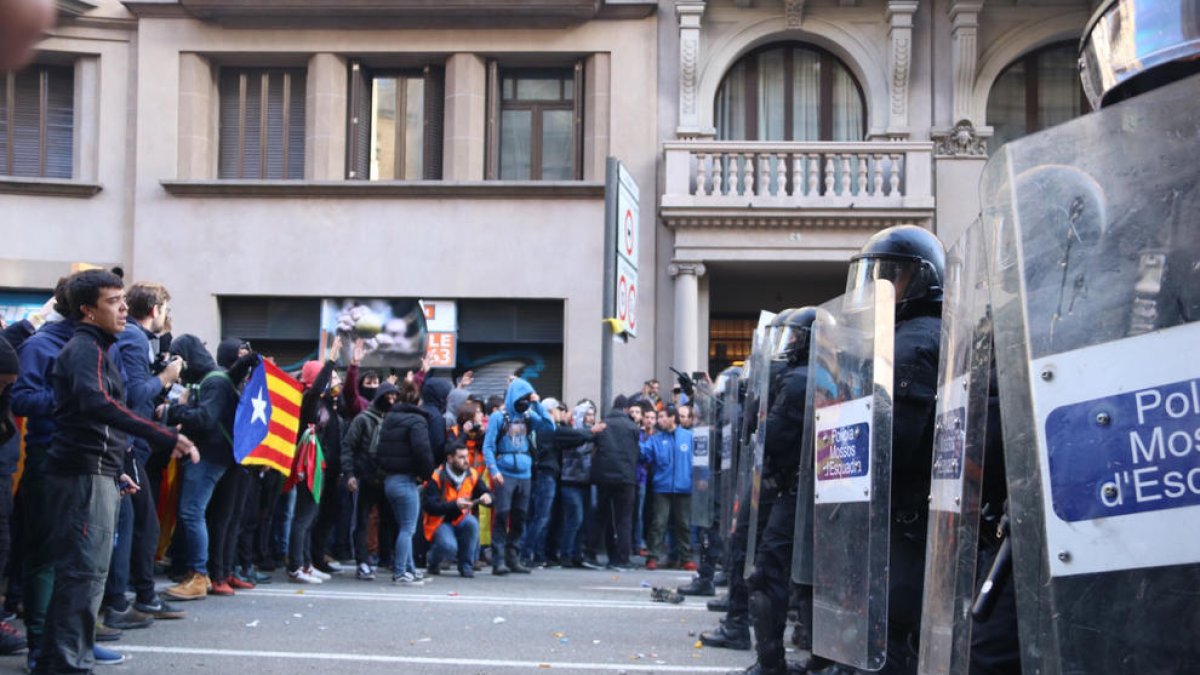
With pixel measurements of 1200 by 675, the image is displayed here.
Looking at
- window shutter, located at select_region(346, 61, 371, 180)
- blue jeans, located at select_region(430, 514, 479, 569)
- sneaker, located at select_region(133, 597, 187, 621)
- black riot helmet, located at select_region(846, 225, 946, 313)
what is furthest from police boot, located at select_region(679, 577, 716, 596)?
window shutter, located at select_region(346, 61, 371, 180)

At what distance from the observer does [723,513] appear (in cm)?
1021

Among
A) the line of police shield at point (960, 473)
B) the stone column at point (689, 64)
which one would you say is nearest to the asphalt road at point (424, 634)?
the line of police shield at point (960, 473)

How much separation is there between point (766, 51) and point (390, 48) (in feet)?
19.3

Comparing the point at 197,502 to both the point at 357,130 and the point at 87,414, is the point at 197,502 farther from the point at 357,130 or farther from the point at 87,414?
the point at 357,130

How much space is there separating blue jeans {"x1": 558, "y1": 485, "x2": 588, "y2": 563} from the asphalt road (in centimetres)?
301

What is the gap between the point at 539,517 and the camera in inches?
589

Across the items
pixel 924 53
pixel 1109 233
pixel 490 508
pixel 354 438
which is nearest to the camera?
pixel 1109 233

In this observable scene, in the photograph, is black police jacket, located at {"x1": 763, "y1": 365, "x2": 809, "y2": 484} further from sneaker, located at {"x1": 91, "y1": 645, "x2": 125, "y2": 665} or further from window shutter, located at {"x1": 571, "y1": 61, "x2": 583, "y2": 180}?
window shutter, located at {"x1": 571, "y1": 61, "x2": 583, "y2": 180}

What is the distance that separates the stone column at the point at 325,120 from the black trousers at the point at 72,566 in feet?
52.7

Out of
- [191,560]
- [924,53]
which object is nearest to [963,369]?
[191,560]

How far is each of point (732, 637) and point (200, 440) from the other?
13.0ft

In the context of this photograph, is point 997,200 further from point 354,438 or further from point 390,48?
point 390,48

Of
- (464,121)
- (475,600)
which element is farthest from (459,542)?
(464,121)

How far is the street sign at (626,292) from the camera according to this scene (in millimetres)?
14953
